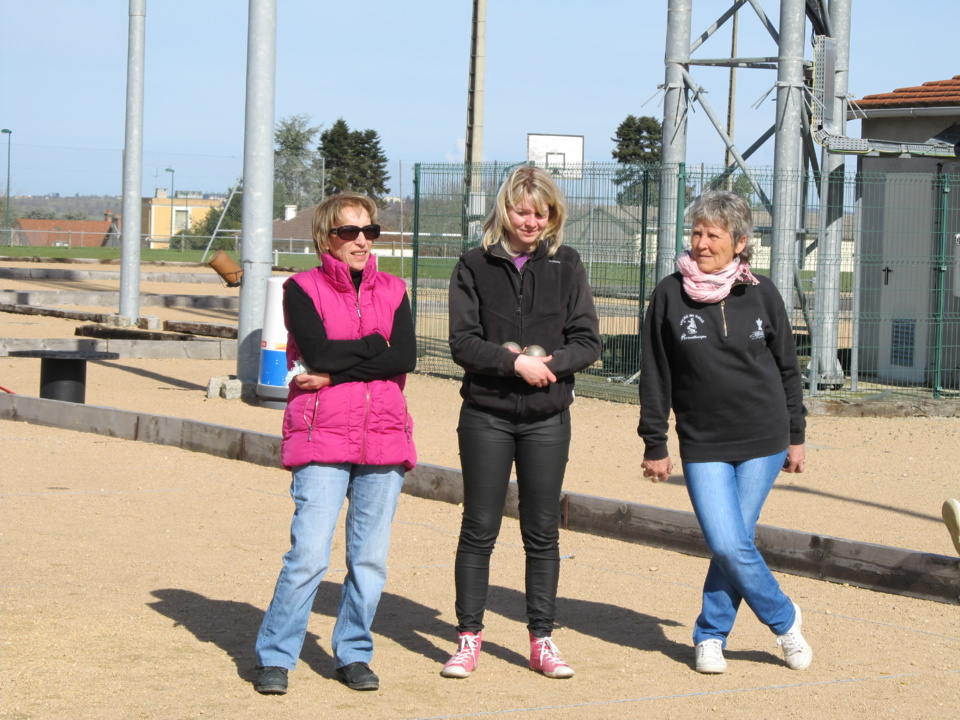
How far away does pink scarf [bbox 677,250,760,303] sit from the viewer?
4676 mm

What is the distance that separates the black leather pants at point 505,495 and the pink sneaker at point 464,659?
41mm

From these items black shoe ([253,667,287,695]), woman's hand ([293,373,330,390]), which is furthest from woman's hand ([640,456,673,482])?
black shoe ([253,667,287,695])

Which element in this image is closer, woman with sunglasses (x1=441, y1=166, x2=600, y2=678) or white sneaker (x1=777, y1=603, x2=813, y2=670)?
woman with sunglasses (x1=441, y1=166, x2=600, y2=678)

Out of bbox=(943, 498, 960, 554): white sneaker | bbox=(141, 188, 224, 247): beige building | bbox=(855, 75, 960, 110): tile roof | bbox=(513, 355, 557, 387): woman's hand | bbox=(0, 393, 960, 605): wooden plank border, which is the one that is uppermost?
bbox=(141, 188, 224, 247): beige building

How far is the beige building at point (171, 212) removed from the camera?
47.6 meters

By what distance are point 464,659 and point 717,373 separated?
145 centimetres

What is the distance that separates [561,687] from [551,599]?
1.14 feet

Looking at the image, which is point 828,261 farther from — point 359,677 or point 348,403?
point 359,677

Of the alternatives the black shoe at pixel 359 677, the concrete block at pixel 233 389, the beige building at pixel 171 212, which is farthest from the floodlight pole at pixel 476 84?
the black shoe at pixel 359 677

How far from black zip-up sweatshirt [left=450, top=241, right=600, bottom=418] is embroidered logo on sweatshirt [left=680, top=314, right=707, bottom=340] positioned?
13.2 inches

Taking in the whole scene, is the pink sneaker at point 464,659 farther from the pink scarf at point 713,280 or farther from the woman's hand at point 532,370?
the pink scarf at point 713,280

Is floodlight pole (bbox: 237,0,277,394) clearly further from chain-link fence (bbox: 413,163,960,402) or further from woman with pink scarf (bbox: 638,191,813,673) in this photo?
woman with pink scarf (bbox: 638,191,813,673)

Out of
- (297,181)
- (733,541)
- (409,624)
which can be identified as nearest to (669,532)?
(409,624)

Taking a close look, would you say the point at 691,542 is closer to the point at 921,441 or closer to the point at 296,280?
the point at 296,280
